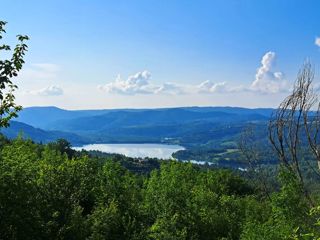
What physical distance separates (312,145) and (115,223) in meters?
18.6

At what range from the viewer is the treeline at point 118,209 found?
86.9 ft

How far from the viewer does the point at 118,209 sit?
44938mm

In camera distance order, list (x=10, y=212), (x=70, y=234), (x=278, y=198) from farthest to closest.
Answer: (x=278, y=198) < (x=70, y=234) < (x=10, y=212)

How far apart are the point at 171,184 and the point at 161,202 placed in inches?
193

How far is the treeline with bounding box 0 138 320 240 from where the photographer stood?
26.5 metres

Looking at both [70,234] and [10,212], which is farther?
[70,234]

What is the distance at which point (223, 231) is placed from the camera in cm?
5250

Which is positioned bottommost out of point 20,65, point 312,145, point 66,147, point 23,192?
point 66,147

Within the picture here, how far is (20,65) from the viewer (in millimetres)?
15070

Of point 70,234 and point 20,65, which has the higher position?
point 20,65

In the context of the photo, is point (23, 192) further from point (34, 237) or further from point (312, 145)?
point (312, 145)

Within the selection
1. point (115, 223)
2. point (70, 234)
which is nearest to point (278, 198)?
point (115, 223)

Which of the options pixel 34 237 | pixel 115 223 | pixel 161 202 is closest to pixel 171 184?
pixel 161 202

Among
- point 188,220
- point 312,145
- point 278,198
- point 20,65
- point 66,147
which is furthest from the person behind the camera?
point 66,147
